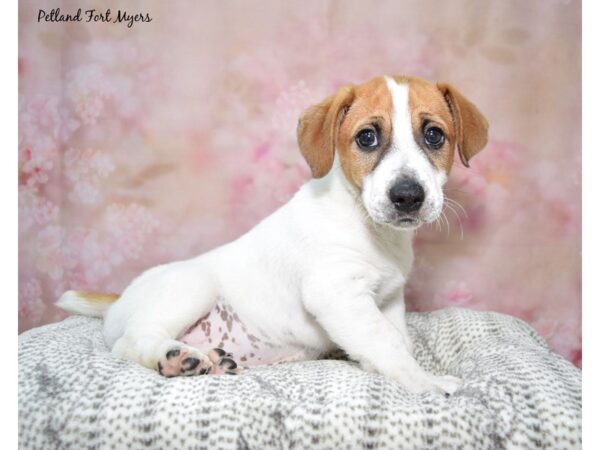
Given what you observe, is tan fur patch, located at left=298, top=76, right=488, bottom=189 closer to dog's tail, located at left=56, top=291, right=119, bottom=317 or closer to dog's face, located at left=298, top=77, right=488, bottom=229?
dog's face, located at left=298, top=77, right=488, bottom=229

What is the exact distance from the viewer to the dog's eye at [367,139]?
2631 mm

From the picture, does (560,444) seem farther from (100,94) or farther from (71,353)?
(100,94)

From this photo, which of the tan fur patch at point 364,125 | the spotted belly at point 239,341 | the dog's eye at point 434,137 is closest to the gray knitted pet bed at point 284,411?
the spotted belly at point 239,341

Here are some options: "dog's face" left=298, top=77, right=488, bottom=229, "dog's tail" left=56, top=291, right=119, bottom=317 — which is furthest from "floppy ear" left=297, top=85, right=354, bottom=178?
"dog's tail" left=56, top=291, right=119, bottom=317

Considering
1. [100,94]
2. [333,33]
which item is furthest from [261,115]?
[100,94]

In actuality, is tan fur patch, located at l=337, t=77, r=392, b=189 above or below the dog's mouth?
above

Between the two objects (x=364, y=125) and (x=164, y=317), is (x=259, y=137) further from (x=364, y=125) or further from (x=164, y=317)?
(x=164, y=317)

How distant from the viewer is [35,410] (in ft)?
6.75

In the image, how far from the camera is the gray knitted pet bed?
1.92 metres

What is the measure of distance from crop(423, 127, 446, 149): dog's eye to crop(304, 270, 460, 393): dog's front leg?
71cm

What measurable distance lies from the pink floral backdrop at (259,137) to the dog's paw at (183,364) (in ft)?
5.18

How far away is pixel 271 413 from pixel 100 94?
251 cm

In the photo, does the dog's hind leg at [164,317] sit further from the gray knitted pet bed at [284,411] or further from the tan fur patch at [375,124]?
the tan fur patch at [375,124]
